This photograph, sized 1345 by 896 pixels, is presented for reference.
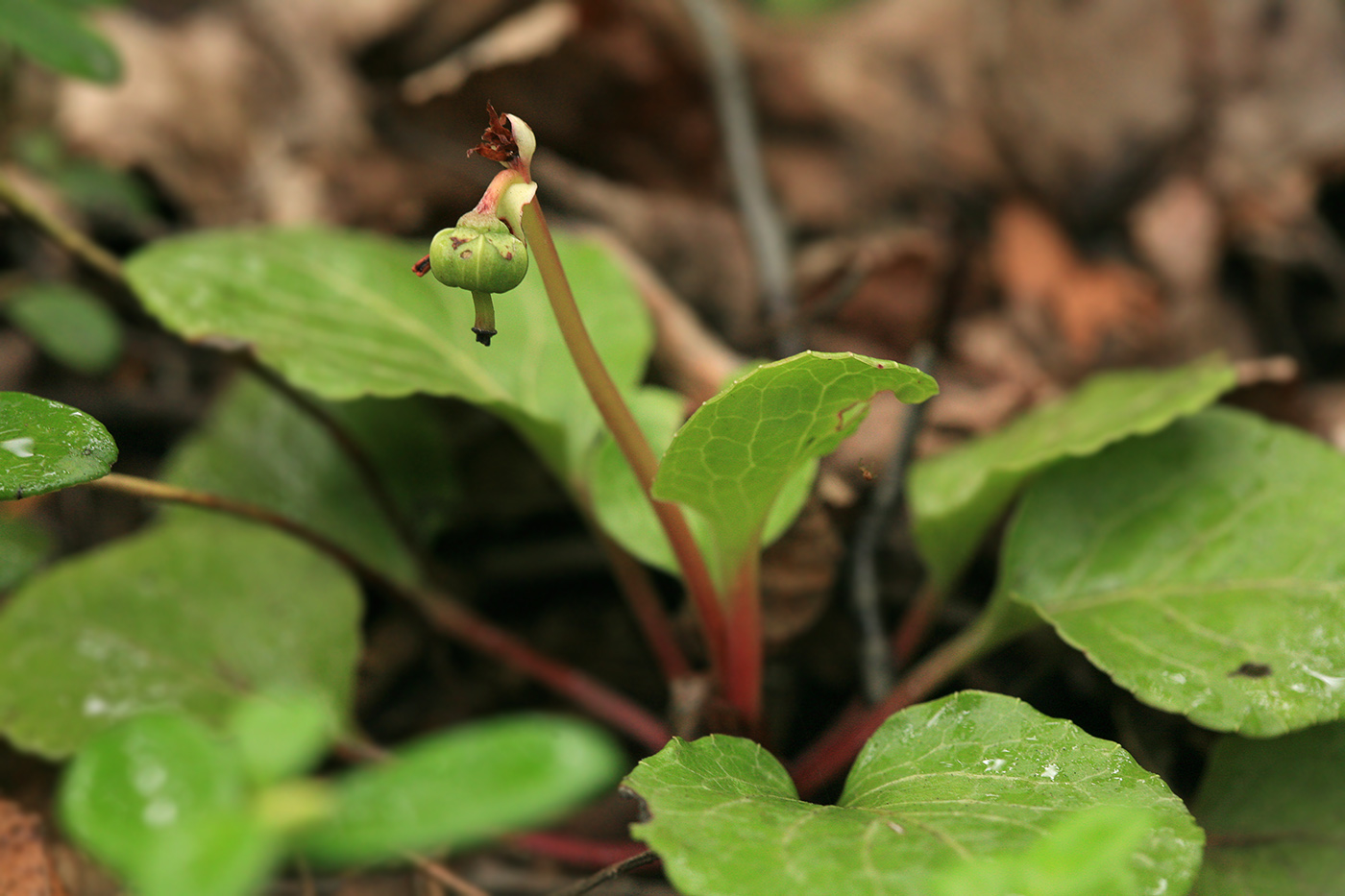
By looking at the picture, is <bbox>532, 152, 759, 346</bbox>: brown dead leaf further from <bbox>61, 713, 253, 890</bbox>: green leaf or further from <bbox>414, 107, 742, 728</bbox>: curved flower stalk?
<bbox>61, 713, 253, 890</bbox>: green leaf

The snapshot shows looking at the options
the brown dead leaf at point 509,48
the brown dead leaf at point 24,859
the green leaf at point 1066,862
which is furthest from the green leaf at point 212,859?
the brown dead leaf at point 509,48

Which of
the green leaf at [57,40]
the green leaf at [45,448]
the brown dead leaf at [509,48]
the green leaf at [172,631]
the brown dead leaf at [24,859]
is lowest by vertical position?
the brown dead leaf at [24,859]

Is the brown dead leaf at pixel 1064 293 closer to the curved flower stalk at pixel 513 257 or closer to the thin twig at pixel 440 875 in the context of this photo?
the curved flower stalk at pixel 513 257

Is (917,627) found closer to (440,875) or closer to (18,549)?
(440,875)

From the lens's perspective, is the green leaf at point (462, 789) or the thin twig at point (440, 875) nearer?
the green leaf at point (462, 789)

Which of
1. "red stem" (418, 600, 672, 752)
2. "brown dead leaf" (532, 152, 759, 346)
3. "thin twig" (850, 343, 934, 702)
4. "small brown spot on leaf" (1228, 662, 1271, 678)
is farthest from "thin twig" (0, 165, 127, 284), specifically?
"small brown spot on leaf" (1228, 662, 1271, 678)

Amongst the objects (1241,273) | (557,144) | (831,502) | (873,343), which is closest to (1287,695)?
(831,502)

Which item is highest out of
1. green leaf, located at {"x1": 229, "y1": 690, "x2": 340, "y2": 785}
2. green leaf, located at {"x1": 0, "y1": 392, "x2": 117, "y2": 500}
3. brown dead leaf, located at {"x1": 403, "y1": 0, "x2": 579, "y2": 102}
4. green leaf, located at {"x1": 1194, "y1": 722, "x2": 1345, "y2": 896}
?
brown dead leaf, located at {"x1": 403, "y1": 0, "x2": 579, "y2": 102}

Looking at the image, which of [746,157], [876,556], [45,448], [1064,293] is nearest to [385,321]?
[45,448]
